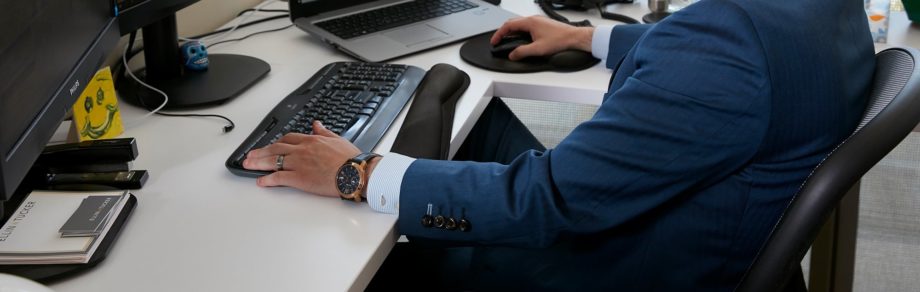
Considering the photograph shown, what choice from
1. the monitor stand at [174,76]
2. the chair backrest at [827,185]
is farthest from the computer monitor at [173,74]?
the chair backrest at [827,185]

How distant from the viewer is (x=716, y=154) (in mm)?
980

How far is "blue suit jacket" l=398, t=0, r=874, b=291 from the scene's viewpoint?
0.96m

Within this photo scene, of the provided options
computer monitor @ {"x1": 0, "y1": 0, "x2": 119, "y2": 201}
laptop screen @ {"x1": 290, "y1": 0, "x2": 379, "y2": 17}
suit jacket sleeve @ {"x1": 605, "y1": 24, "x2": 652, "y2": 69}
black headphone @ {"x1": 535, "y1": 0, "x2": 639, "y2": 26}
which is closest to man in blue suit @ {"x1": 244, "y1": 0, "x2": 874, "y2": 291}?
computer monitor @ {"x1": 0, "y1": 0, "x2": 119, "y2": 201}

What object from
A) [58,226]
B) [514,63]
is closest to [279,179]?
[58,226]

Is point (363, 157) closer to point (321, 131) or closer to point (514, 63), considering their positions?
point (321, 131)

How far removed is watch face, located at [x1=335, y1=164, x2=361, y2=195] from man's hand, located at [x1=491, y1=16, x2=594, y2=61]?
57 centimetres

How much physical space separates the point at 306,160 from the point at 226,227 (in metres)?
0.14

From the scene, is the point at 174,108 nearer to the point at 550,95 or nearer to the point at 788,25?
the point at 550,95

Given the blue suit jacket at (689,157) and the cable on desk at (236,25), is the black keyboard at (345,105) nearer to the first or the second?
the blue suit jacket at (689,157)

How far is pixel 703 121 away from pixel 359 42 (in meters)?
0.83

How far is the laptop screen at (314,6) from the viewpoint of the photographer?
173 centimetres

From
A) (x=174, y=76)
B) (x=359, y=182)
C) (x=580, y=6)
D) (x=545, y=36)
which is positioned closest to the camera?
(x=359, y=182)

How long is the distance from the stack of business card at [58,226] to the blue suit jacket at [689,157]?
0.33 metres

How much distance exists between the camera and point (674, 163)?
0.99 meters
